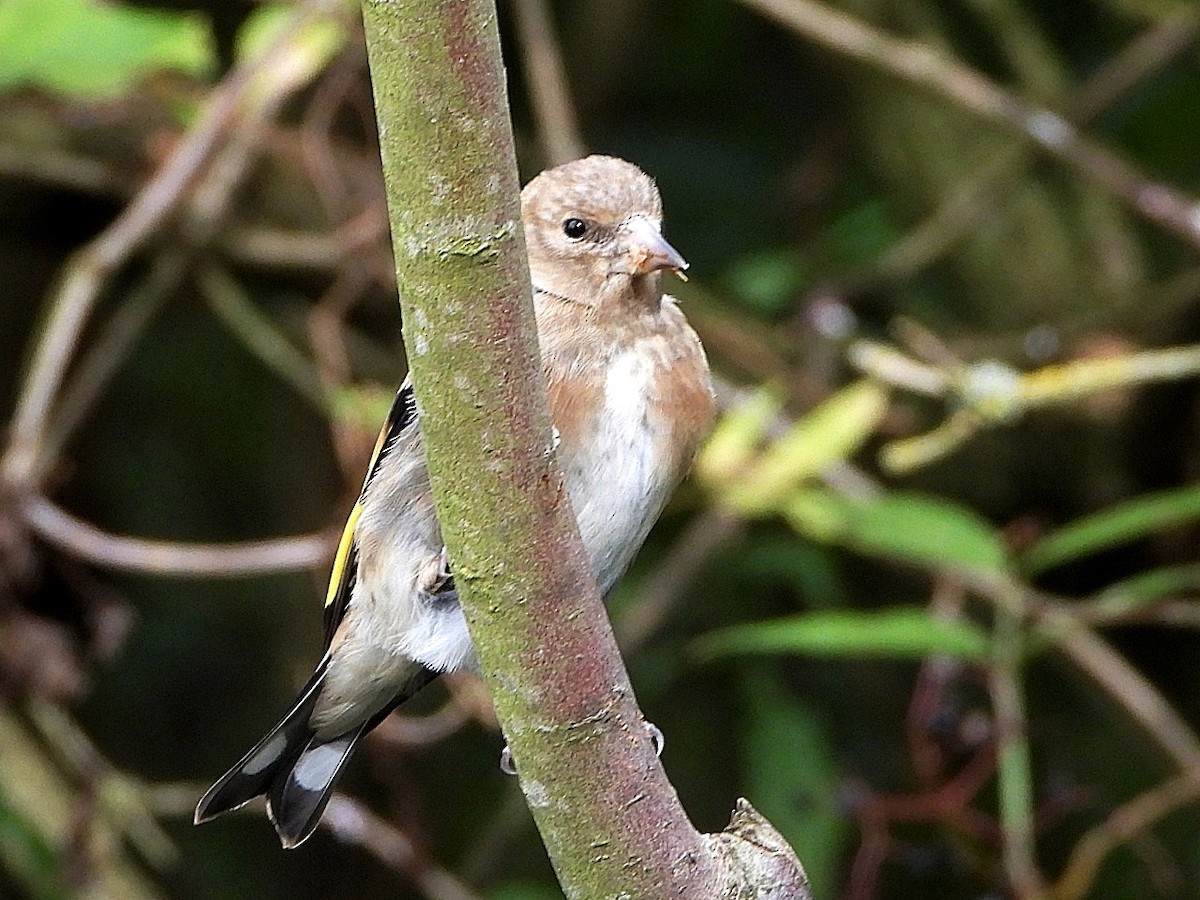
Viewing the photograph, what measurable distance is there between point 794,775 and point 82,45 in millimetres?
1827

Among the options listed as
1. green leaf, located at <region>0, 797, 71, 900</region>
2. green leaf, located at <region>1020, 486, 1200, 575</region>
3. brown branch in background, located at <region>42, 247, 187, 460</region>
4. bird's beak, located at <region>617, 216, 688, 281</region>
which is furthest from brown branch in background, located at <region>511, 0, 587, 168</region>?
green leaf, located at <region>0, 797, 71, 900</region>

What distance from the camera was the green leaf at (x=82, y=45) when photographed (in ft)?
9.27

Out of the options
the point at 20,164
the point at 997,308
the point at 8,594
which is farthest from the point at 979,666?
the point at 20,164

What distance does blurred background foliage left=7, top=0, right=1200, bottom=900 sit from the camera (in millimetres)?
2979

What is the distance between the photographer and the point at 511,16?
402 cm

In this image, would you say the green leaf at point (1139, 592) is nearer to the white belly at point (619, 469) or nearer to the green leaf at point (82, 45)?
the white belly at point (619, 469)

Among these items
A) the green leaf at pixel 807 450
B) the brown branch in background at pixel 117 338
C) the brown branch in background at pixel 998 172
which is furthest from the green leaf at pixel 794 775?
the brown branch in background at pixel 117 338

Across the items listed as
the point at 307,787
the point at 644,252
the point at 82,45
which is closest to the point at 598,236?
the point at 644,252

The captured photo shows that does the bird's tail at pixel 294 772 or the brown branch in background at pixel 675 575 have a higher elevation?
the brown branch in background at pixel 675 575

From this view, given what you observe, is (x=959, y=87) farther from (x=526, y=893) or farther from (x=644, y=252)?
(x=526, y=893)

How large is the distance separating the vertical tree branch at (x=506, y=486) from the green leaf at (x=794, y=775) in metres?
1.71

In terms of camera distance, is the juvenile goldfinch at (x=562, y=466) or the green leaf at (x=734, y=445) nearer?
the juvenile goldfinch at (x=562, y=466)

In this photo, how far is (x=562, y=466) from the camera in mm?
2164

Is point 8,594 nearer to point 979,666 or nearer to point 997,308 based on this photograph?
point 979,666
